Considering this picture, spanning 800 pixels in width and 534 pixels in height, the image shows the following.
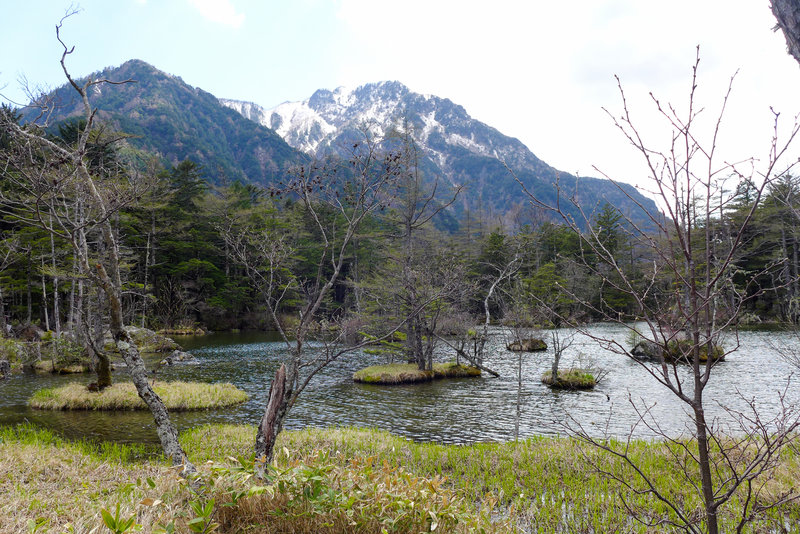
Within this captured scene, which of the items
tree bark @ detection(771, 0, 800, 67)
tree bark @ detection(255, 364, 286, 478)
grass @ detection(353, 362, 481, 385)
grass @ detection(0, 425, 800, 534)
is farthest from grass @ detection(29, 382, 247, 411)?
tree bark @ detection(771, 0, 800, 67)

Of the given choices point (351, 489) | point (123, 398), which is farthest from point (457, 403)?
point (351, 489)

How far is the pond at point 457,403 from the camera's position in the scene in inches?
466

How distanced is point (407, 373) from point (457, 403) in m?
4.72

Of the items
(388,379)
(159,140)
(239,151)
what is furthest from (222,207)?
(239,151)

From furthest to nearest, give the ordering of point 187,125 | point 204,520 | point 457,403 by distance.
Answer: point 187,125, point 457,403, point 204,520

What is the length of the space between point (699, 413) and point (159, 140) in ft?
401

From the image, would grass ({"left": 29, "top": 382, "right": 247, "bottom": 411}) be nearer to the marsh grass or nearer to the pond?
the pond

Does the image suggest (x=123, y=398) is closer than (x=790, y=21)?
No

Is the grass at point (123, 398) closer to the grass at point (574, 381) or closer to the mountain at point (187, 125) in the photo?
the grass at point (574, 381)

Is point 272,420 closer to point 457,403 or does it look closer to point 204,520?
point 204,520

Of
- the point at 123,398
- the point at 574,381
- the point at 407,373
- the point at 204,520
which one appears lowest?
the point at 407,373

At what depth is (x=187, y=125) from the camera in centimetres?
12031

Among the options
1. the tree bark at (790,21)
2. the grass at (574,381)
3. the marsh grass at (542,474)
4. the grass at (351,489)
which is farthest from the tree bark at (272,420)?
the grass at (574,381)

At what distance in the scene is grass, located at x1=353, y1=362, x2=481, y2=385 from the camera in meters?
19.3
